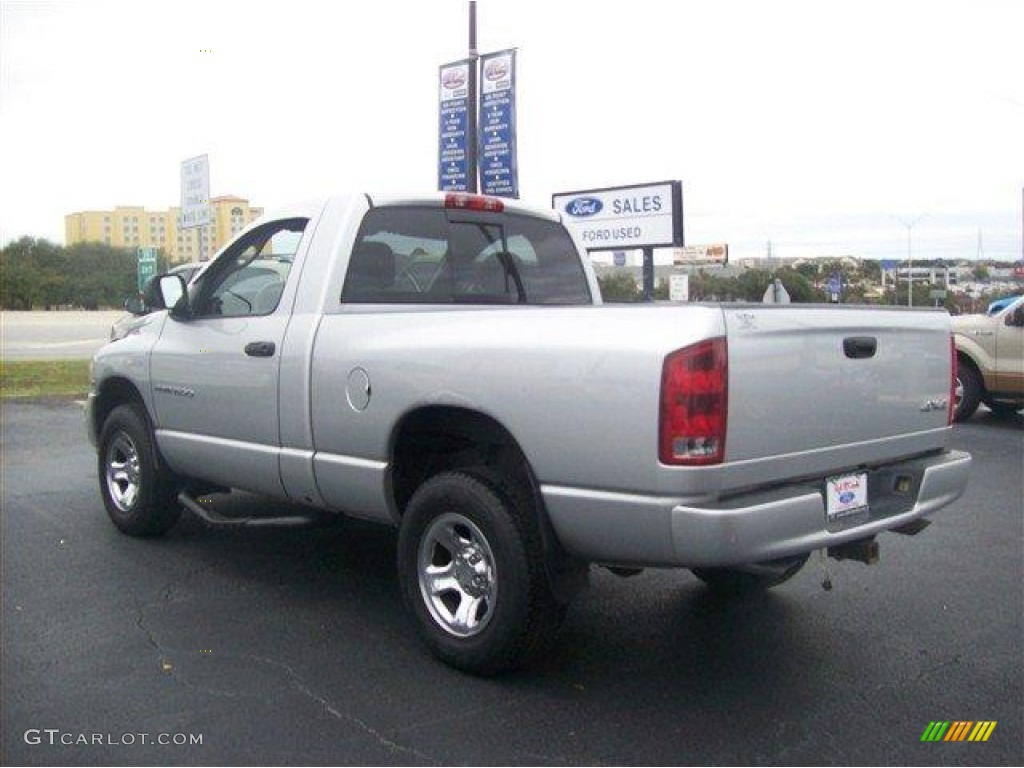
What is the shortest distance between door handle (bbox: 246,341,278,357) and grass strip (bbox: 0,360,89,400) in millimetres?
10933

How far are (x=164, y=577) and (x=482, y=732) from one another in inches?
99.4

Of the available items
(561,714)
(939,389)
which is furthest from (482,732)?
(939,389)

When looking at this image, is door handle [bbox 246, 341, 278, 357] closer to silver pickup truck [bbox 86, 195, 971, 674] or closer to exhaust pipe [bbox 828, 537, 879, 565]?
silver pickup truck [bbox 86, 195, 971, 674]

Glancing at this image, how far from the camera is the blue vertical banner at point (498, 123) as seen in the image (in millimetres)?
15477

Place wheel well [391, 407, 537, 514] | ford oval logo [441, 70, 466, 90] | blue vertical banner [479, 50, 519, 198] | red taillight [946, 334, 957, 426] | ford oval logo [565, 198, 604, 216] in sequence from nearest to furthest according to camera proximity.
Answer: wheel well [391, 407, 537, 514] → red taillight [946, 334, 957, 426] → blue vertical banner [479, 50, 519, 198] → ford oval logo [441, 70, 466, 90] → ford oval logo [565, 198, 604, 216]

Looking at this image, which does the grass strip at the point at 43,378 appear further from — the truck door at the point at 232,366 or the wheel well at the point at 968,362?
the wheel well at the point at 968,362

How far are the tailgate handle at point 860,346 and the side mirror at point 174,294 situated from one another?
356 centimetres

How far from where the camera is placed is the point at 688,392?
3.32 m

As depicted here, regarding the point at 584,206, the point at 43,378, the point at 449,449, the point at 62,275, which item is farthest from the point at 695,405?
the point at 62,275

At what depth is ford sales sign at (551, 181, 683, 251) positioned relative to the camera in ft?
61.8

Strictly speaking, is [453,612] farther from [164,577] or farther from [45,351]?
[45,351]

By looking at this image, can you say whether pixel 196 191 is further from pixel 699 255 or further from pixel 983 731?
pixel 699 255

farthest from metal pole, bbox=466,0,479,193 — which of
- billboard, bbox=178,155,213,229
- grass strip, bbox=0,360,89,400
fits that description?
grass strip, bbox=0,360,89,400

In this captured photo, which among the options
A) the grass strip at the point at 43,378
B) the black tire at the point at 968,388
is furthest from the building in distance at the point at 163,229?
the black tire at the point at 968,388
